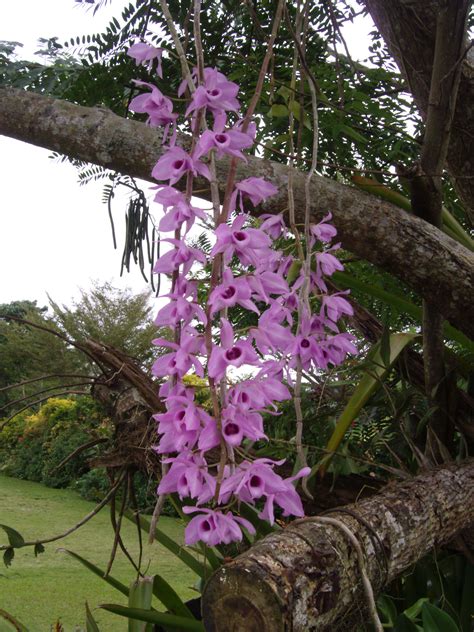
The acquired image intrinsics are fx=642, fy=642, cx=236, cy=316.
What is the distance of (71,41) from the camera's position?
5.03 ft

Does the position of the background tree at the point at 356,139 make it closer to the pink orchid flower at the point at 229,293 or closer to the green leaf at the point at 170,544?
the pink orchid flower at the point at 229,293

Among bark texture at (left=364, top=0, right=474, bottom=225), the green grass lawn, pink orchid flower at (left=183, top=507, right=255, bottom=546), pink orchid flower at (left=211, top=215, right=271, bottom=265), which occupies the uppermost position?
bark texture at (left=364, top=0, right=474, bottom=225)

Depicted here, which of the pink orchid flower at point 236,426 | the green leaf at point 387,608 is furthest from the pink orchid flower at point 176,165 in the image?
the green leaf at point 387,608

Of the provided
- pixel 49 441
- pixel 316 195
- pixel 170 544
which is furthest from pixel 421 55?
pixel 49 441

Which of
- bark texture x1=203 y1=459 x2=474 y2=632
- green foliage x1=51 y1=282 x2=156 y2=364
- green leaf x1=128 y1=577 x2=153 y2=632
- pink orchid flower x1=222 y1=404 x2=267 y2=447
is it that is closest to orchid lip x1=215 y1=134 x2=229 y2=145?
pink orchid flower x1=222 y1=404 x2=267 y2=447

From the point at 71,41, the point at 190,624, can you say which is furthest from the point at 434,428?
the point at 71,41

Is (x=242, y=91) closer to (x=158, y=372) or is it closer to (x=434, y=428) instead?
(x=434, y=428)

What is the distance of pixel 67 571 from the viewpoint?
4.01 metres

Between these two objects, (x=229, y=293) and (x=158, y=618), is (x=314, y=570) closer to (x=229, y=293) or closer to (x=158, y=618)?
(x=229, y=293)

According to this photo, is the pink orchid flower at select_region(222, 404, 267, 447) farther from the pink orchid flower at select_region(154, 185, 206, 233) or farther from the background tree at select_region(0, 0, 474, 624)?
the background tree at select_region(0, 0, 474, 624)

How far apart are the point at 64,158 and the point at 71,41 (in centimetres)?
31

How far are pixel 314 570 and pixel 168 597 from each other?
0.62 m

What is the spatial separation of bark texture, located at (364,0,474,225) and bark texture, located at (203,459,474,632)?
30.3 inches

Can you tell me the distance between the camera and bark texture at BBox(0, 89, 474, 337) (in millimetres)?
1142
